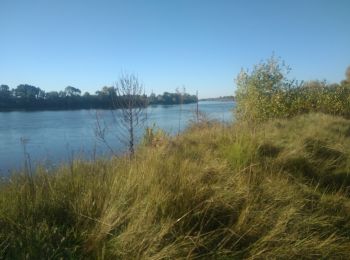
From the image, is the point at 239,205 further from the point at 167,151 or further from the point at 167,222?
the point at 167,151

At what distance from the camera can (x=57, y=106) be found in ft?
172

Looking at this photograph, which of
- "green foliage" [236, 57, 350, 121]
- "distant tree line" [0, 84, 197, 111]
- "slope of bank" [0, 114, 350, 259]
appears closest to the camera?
"slope of bank" [0, 114, 350, 259]

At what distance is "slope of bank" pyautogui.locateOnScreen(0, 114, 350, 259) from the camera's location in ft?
8.66

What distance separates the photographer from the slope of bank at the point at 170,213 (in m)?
2.64

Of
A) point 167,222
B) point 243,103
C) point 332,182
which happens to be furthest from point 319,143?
point 243,103

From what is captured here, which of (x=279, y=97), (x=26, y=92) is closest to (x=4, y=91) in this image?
(x=26, y=92)

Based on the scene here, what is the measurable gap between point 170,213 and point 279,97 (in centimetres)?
1106

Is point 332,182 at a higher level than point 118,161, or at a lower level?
lower

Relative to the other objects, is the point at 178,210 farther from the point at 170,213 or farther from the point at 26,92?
the point at 26,92

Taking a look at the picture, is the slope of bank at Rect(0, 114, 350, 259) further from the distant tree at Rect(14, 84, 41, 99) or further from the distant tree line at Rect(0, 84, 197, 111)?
the distant tree at Rect(14, 84, 41, 99)

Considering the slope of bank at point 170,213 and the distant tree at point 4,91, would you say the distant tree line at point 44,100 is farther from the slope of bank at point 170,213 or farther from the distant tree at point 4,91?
the slope of bank at point 170,213

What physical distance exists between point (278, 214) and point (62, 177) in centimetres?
230

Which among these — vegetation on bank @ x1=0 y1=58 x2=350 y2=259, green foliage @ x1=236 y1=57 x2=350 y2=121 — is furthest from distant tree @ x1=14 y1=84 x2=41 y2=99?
vegetation on bank @ x1=0 y1=58 x2=350 y2=259

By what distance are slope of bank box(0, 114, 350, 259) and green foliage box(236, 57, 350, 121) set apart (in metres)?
8.64
